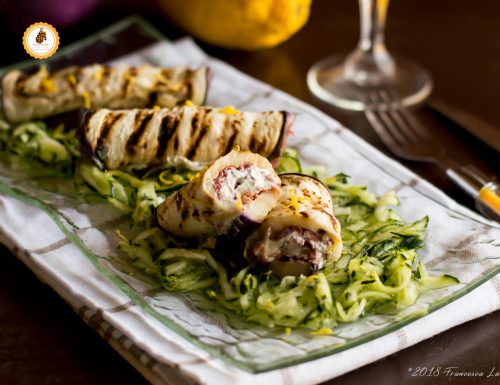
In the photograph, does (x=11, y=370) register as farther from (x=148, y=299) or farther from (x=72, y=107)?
(x=72, y=107)

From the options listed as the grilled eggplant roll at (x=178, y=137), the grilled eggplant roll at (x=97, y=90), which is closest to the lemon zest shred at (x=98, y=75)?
the grilled eggplant roll at (x=97, y=90)

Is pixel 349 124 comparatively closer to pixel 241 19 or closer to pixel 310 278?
pixel 241 19

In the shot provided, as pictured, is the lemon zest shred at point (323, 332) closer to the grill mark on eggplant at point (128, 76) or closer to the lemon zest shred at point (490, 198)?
the lemon zest shred at point (490, 198)

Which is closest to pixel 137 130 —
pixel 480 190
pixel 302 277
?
pixel 302 277

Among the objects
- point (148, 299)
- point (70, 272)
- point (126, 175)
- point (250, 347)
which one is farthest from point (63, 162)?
point (250, 347)

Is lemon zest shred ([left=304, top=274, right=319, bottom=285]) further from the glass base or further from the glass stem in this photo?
the glass stem
